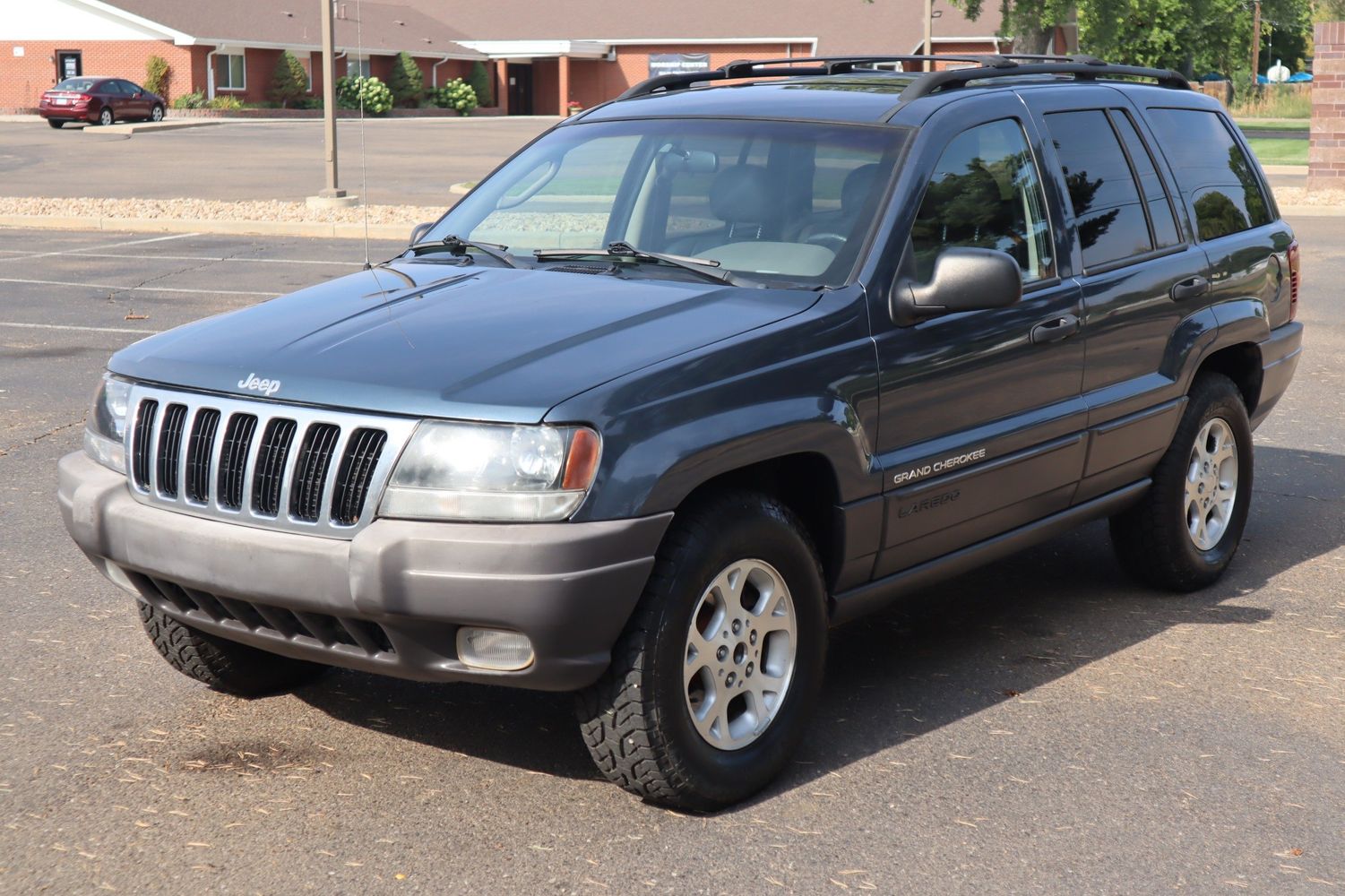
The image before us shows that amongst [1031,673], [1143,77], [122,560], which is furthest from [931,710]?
[1143,77]

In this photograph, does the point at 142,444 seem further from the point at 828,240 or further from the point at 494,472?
the point at 828,240

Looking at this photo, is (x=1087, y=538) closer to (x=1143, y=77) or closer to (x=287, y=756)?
(x=1143, y=77)

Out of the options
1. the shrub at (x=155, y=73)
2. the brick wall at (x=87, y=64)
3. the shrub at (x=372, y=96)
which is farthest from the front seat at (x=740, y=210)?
the shrub at (x=155, y=73)

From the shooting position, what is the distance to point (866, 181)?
4.83 metres

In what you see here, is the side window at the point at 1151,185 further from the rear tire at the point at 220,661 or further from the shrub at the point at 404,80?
the shrub at the point at 404,80

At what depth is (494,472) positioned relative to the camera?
12.3 ft

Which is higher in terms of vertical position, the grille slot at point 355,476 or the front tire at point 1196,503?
the grille slot at point 355,476

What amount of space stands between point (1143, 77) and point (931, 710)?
294cm

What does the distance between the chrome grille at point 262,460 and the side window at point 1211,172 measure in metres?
3.69

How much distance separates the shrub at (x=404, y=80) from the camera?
6334 cm

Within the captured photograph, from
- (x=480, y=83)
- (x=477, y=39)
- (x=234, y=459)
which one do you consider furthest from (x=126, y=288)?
(x=477, y=39)

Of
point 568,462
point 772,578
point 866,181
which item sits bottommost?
point 772,578

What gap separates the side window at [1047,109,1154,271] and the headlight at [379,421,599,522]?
8.20 feet

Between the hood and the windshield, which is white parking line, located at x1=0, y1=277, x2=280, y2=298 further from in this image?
the hood
